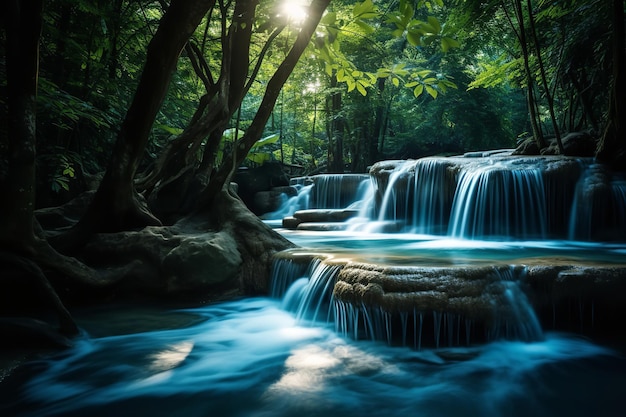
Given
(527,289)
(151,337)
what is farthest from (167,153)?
(527,289)

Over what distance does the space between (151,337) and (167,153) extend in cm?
316

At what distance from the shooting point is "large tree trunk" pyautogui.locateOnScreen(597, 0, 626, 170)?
7094mm

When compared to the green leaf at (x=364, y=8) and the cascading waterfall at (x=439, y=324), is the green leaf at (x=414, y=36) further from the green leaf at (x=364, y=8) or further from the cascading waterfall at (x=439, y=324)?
the cascading waterfall at (x=439, y=324)

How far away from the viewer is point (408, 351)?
3.42 metres

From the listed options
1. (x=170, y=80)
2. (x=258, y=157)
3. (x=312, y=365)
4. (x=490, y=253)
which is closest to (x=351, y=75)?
(x=170, y=80)

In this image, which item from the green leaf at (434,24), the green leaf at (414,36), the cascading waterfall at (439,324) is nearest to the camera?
the green leaf at (434,24)

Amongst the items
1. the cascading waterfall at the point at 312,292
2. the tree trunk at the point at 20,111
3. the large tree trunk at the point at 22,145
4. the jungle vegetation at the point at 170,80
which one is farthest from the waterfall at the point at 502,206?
the tree trunk at the point at 20,111

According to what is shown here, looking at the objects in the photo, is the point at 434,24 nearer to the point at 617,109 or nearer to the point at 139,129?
the point at 139,129

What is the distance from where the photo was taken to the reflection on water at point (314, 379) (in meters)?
2.60

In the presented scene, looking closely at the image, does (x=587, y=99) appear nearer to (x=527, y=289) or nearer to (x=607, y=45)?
(x=607, y=45)

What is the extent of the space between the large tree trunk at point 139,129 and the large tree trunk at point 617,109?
7.62 m

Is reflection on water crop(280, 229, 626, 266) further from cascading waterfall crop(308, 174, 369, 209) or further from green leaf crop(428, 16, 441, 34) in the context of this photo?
cascading waterfall crop(308, 174, 369, 209)

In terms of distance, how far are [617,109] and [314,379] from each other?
8.32 metres

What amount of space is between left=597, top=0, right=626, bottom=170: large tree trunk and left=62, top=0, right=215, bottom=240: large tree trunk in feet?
25.0
